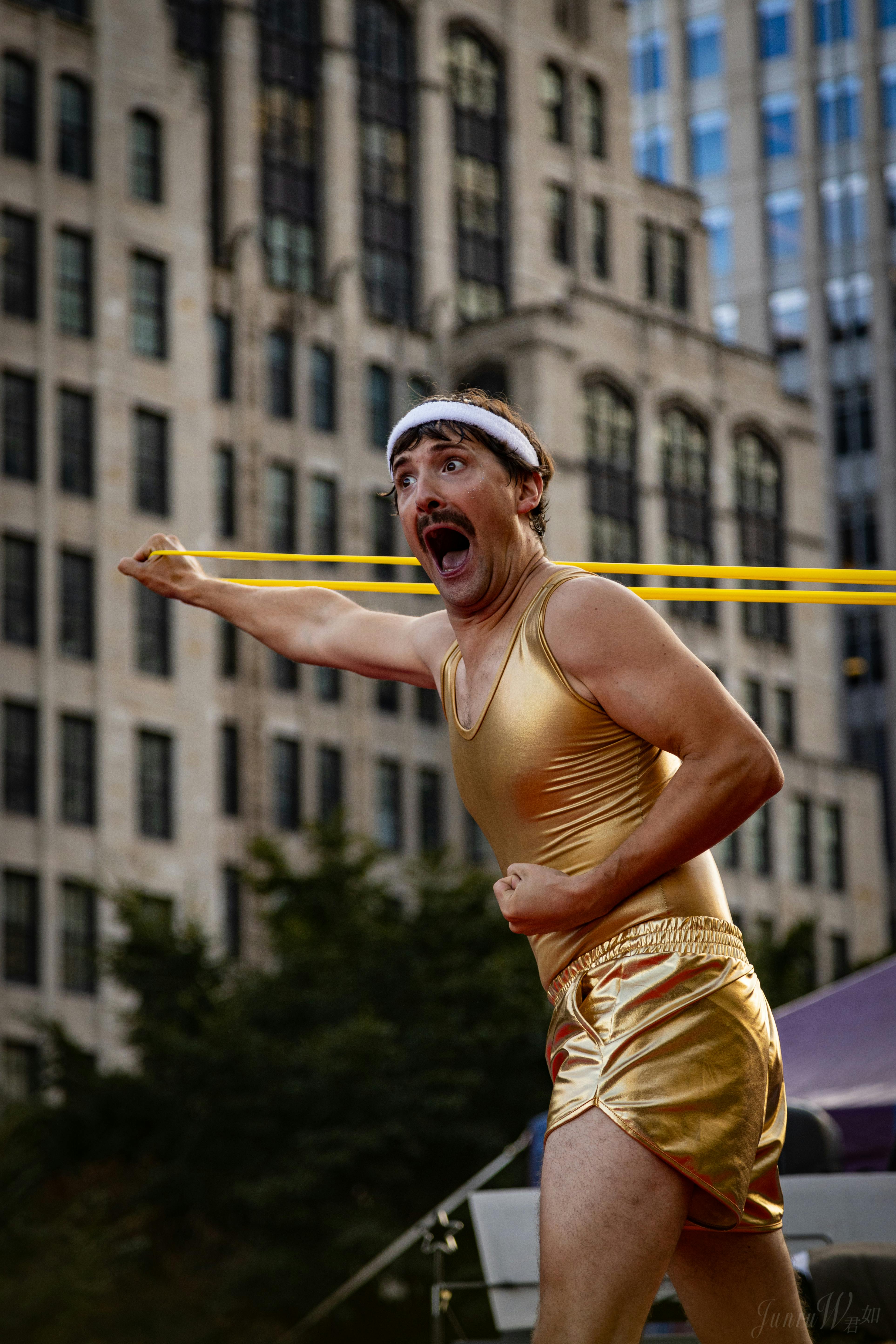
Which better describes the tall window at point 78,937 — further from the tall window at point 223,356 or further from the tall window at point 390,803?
the tall window at point 223,356

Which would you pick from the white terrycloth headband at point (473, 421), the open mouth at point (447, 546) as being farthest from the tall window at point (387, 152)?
the open mouth at point (447, 546)

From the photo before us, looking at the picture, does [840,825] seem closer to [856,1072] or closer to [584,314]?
[584,314]

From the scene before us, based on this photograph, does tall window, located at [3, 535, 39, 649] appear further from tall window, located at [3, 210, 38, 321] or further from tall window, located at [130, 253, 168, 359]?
tall window, located at [130, 253, 168, 359]

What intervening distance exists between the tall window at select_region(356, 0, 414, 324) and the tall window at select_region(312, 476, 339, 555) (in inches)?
284

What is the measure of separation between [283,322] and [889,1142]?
161 feet

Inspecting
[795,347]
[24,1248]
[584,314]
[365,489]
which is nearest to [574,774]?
[24,1248]

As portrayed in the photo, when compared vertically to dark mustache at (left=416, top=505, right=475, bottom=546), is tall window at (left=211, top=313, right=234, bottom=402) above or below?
above

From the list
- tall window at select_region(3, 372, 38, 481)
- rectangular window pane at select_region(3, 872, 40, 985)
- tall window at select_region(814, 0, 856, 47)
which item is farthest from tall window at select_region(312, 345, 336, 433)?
tall window at select_region(814, 0, 856, 47)

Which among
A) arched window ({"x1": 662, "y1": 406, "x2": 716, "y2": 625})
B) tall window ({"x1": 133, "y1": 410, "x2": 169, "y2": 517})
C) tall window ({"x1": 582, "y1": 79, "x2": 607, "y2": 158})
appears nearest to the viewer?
tall window ({"x1": 133, "y1": 410, "x2": 169, "y2": 517})

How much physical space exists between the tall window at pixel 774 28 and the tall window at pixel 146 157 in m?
37.9

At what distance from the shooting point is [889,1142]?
1013 cm

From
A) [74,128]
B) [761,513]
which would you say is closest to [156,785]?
[74,128]

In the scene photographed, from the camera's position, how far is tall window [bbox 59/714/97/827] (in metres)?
46.3

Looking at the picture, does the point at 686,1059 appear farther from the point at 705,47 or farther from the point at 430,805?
the point at 705,47
